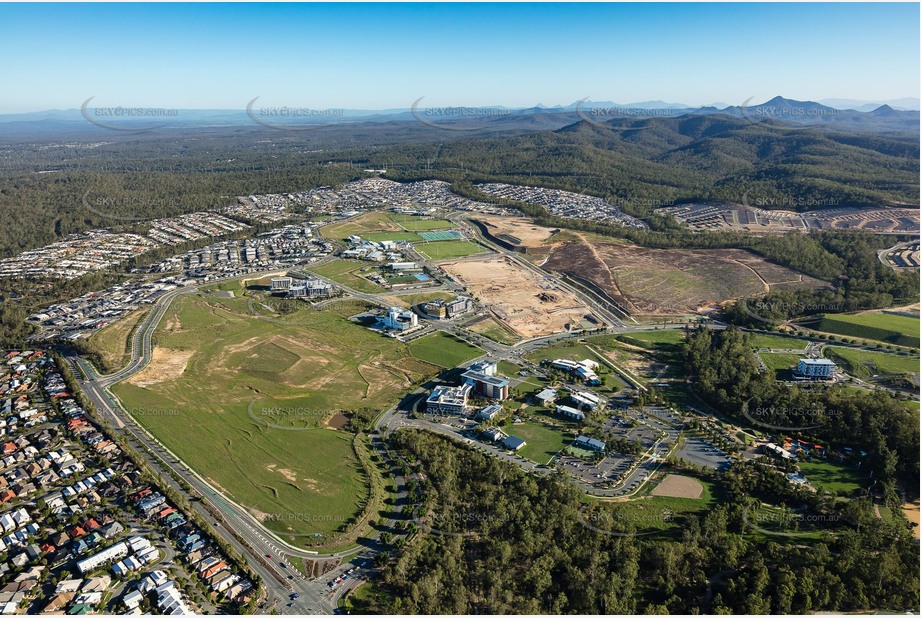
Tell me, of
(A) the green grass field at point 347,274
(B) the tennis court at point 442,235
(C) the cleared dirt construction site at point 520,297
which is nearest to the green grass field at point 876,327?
(C) the cleared dirt construction site at point 520,297

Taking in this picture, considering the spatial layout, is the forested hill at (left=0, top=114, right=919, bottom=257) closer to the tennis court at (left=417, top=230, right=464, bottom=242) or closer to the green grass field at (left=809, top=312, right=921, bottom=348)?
the tennis court at (left=417, top=230, right=464, bottom=242)

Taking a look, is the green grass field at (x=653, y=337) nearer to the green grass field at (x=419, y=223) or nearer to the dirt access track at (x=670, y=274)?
the dirt access track at (x=670, y=274)

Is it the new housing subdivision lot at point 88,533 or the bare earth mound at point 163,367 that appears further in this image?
the bare earth mound at point 163,367

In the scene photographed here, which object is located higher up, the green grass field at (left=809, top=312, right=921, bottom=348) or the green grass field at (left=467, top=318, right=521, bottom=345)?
the green grass field at (left=809, top=312, right=921, bottom=348)

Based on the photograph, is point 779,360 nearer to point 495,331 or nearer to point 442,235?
point 495,331

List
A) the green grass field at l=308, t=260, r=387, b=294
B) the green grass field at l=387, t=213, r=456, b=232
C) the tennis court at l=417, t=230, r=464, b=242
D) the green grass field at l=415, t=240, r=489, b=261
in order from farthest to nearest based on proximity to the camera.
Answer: the green grass field at l=387, t=213, r=456, b=232 < the tennis court at l=417, t=230, r=464, b=242 < the green grass field at l=415, t=240, r=489, b=261 < the green grass field at l=308, t=260, r=387, b=294

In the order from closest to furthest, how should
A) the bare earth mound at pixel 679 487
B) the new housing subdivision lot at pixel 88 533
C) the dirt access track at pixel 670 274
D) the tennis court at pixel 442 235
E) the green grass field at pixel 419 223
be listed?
1. the new housing subdivision lot at pixel 88 533
2. the bare earth mound at pixel 679 487
3. the dirt access track at pixel 670 274
4. the tennis court at pixel 442 235
5. the green grass field at pixel 419 223

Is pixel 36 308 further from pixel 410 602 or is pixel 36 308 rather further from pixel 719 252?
pixel 719 252

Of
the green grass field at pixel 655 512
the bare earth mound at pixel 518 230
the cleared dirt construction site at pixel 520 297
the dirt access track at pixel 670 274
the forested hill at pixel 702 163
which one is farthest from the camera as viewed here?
the forested hill at pixel 702 163

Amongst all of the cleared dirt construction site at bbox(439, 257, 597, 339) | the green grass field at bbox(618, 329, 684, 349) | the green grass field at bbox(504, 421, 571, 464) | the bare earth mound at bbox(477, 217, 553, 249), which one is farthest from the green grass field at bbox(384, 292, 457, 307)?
the green grass field at bbox(504, 421, 571, 464)
